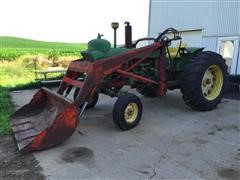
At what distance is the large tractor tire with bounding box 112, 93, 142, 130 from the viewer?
15.9 ft

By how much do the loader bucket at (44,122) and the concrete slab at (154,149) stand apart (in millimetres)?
185

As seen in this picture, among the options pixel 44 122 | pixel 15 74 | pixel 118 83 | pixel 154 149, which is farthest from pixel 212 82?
pixel 15 74

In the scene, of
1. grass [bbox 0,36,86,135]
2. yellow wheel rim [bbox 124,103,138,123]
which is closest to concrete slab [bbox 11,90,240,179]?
yellow wheel rim [bbox 124,103,138,123]

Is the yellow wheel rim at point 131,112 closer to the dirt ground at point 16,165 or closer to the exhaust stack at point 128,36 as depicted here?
the dirt ground at point 16,165

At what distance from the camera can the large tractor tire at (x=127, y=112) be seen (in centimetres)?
483

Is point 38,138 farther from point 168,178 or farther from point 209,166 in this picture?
point 209,166

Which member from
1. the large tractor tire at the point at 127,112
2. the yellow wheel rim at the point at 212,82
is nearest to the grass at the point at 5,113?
the large tractor tire at the point at 127,112

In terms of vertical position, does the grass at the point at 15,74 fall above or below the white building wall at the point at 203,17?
below

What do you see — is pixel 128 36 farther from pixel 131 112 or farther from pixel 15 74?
pixel 15 74

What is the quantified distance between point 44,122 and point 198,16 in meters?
7.82

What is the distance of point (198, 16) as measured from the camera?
10766 millimetres

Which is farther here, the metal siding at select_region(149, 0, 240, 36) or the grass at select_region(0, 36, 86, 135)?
the metal siding at select_region(149, 0, 240, 36)

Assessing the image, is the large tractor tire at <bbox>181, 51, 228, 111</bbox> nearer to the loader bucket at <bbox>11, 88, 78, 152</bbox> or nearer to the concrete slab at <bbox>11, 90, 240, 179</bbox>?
the concrete slab at <bbox>11, 90, 240, 179</bbox>

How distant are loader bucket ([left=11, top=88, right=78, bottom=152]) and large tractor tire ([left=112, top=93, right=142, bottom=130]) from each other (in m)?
0.79
